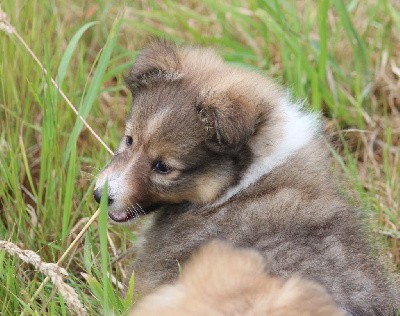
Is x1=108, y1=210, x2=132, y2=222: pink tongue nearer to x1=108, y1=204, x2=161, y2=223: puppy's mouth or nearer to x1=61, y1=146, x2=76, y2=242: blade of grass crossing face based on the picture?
x1=108, y1=204, x2=161, y2=223: puppy's mouth

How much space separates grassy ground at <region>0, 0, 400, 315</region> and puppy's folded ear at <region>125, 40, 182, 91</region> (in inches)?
10.3

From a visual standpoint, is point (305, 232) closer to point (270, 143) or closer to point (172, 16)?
point (270, 143)

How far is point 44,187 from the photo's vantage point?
445 cm

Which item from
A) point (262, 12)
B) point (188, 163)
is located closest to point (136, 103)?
point (188, 163)

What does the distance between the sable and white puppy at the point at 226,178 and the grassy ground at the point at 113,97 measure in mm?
294

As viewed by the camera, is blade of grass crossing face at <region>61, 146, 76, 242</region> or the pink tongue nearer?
the pink tongue

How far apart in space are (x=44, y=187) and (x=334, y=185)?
148cm

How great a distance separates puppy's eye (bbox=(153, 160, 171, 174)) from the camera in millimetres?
3805

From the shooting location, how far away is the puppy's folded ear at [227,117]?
11.8 ft

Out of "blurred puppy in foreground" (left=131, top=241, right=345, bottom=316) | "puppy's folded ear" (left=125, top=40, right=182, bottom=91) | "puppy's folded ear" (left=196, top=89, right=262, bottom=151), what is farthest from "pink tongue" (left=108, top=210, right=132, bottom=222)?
"blurred puppy in foreground" (left=131, top=241, right=345, bottom=316)

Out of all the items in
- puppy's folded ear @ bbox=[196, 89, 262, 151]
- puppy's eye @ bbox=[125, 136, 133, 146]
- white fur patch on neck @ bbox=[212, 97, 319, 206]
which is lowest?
puppy's eye @ bbox=[125, 136, 133, 146]

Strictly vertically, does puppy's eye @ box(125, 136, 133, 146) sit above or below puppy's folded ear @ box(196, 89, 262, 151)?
below

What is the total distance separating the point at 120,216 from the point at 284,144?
2.56 ft

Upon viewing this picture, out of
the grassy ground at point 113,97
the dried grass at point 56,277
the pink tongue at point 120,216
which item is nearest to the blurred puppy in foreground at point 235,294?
the dried grass at point 56,277
